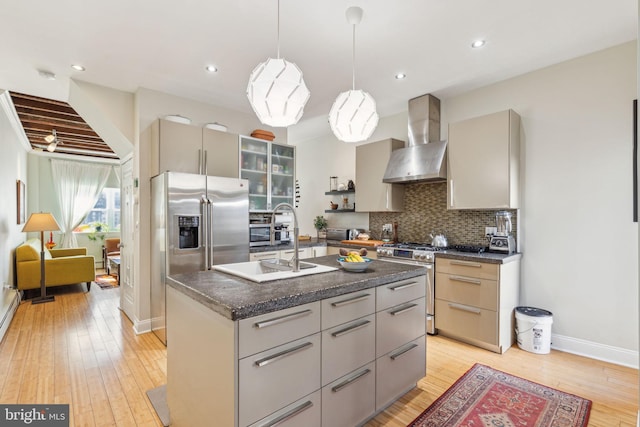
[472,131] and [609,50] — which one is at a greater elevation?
[609,50]

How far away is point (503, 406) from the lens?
2.07 m

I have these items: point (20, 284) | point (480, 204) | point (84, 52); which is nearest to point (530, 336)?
point (480, 204)

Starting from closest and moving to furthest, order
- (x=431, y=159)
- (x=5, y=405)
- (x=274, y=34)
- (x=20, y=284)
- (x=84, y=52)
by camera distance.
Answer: (x=5, y=405)
(x=274, y=34)
(x=84, y=52)
(x=431, y=159)
(x=20, y=284)

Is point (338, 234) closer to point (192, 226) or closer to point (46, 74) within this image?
point (192, 226)

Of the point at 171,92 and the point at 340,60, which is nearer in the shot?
the point at 340,60

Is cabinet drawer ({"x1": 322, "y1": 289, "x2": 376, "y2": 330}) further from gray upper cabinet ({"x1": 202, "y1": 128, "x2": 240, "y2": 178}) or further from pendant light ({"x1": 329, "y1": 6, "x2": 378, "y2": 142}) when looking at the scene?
gray upper cabinet ({"x1": 202, "y1": 128, "x2": 240, "y2": 178})

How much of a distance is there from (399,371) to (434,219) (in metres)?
2.24

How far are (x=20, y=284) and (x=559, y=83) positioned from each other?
24.0 ft

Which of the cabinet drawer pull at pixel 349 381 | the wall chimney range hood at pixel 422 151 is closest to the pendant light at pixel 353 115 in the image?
the cabinet drawer pull at pixel 349 381

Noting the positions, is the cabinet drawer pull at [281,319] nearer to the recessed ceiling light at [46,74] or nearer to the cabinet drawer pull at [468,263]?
the cabinet drawer pull at [468,263]

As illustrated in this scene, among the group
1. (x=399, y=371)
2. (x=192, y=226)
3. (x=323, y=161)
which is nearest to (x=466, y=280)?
(x=399, y=371)

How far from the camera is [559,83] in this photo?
2.97m

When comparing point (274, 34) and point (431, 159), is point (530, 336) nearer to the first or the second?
point (431, 159)

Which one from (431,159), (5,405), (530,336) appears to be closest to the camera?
(5,405)
